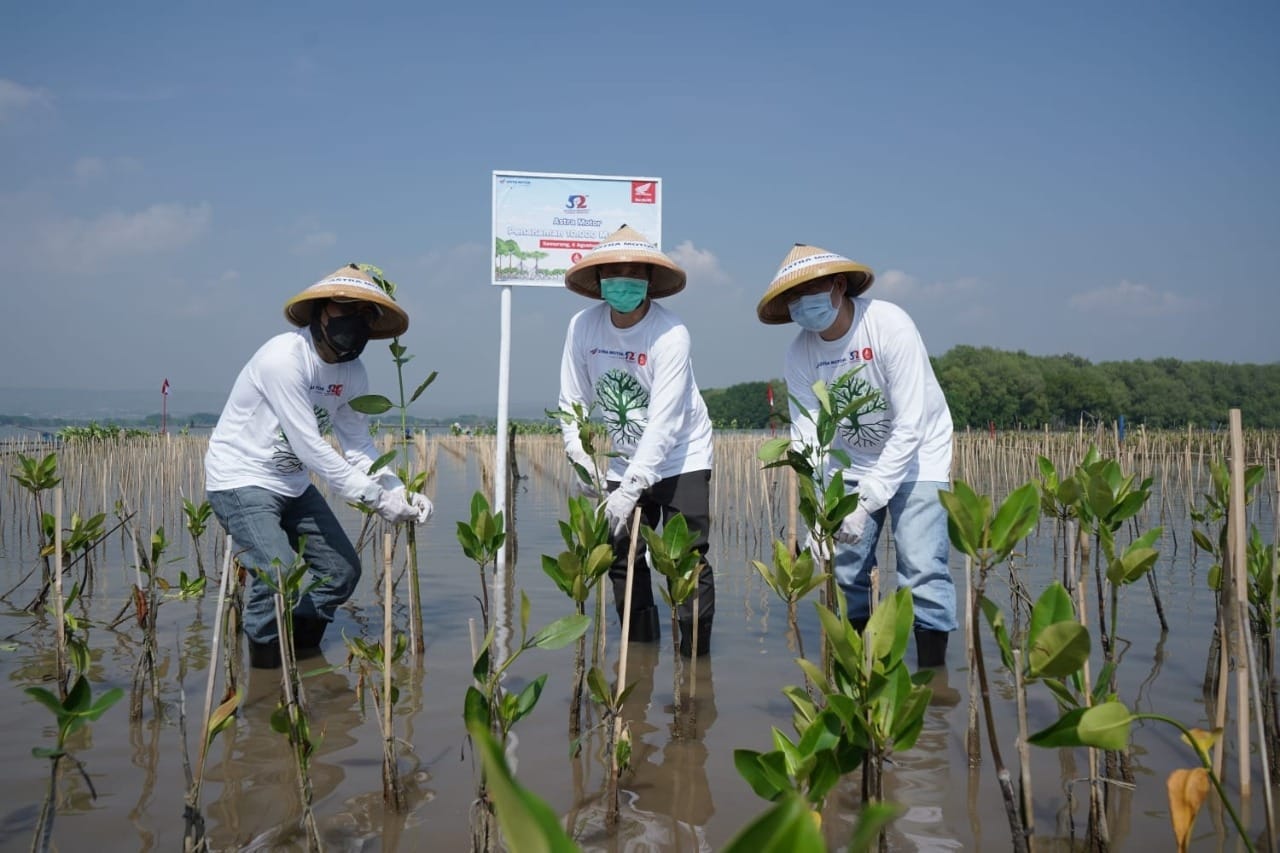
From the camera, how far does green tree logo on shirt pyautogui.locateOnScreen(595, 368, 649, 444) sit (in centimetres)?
357

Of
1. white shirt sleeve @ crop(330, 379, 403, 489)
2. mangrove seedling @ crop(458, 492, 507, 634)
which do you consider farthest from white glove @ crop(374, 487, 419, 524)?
mangrove seedling @ crop(458, 492, 507, 634)

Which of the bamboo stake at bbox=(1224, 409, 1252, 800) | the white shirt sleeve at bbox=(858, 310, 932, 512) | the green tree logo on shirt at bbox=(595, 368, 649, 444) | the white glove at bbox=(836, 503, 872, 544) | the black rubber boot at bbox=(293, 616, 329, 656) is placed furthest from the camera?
the black rubber boot at bbox=(293, 616, 329, 656)

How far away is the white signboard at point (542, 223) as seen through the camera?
220 inches

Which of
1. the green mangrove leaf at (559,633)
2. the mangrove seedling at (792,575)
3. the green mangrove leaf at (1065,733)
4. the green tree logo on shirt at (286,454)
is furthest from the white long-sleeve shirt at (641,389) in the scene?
the green mangrove leaf at (1065,733)

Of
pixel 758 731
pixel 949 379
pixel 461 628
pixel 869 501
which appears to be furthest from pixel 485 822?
pixel 949 379

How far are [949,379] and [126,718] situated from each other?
44.5 metres

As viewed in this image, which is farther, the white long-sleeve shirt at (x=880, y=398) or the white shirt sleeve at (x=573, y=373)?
the white shirt sleeve at (x=573, y=373)

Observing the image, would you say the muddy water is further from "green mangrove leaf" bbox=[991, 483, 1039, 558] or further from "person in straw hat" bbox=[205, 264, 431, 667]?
"green mangrove leaf" bbox=[991, 483, 1039, 558]

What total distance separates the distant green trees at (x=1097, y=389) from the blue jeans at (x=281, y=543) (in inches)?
1404

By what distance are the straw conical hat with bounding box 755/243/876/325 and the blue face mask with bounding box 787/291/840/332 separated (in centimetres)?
7

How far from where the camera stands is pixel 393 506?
325cm

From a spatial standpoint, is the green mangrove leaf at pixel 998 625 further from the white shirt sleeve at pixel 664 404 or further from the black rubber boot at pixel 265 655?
the black rubber boot at pixel 265 655

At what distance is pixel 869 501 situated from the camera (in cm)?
302

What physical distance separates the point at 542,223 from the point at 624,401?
2478 millimetres
